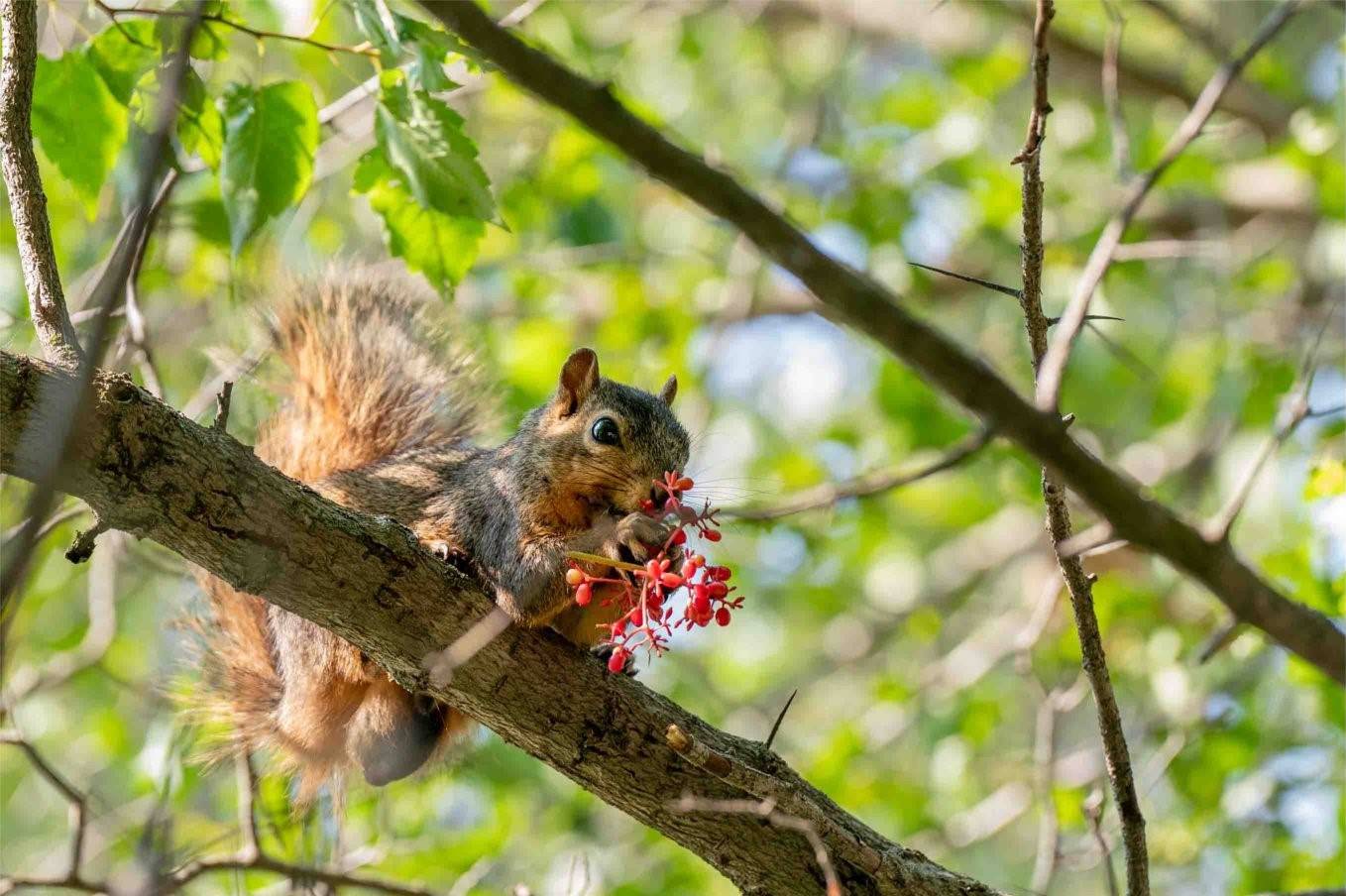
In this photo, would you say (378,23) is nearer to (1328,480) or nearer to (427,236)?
(427,236)

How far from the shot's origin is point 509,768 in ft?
15.3

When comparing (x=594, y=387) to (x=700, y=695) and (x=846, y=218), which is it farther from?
(x=700, y=695)

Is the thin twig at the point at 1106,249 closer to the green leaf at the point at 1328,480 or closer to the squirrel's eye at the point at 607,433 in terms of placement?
the green leaf at the point at 1328,480

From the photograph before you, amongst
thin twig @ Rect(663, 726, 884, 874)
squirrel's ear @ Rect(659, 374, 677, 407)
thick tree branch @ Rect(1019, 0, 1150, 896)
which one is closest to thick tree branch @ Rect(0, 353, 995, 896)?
thin twig @ Rect(663, 726, 884, 874)

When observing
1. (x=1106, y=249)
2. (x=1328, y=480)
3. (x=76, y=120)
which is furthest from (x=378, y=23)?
(x=1328, y=480)

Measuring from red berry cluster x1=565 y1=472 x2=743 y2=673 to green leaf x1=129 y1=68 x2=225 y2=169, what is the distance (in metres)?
0.94

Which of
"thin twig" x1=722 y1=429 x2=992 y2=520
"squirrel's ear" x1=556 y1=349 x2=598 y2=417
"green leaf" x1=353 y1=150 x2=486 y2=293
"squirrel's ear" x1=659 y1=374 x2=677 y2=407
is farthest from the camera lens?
"squirrel's ear" x1=659 y1=374 x2=677 y2=407

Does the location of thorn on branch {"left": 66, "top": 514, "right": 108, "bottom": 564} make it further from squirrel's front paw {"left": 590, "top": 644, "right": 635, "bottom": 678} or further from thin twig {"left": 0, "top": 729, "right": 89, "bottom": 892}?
squirrel's front paw {"left": 590, "top": 644, "right": 635, "bottom": 678}

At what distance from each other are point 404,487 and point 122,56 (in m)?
1.11

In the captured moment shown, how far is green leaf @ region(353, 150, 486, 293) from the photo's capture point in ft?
7.96

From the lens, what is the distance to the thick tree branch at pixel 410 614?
6.00 feet

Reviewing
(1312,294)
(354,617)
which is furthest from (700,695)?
(354,617)

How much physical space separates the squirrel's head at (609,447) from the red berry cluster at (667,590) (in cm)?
24

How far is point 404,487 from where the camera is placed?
9.98ft
